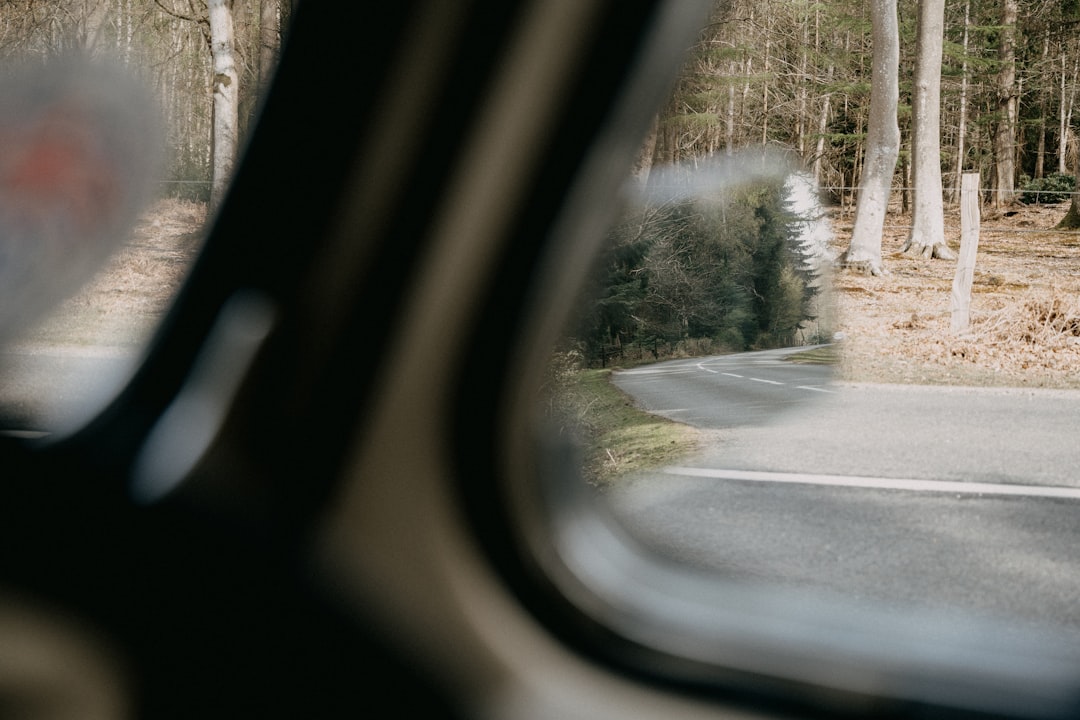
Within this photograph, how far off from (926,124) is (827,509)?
616 mm

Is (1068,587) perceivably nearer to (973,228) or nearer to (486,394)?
(486,394)

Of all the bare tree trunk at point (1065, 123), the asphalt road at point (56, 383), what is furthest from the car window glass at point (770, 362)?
the asphalt road at point (56, 383)

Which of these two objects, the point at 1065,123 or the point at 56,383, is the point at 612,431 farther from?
the point at 1065,123

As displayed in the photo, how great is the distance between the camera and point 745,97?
37.3 inches

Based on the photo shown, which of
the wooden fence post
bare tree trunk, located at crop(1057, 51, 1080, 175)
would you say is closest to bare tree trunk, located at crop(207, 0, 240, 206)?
bare tree trunk, located at crop(1057, 51, 1080, 175)

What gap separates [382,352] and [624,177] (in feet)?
1.00

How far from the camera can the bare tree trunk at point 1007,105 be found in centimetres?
118

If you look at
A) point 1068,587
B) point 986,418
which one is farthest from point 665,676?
point 986,418

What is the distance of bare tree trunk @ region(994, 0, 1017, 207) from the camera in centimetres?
118

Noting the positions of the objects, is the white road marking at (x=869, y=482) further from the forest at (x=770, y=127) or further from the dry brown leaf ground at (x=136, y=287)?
the dry brown leaf ground at (x=136, y=287)

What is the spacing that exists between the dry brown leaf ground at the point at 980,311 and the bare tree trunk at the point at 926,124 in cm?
5

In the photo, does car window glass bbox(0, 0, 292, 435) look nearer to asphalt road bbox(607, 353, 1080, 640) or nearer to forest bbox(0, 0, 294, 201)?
forest bbox(0, 0, 294, 201)

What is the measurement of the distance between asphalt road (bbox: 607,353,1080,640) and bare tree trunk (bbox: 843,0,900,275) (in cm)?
15

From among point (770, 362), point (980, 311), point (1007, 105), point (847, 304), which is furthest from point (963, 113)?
point (980, 311)
